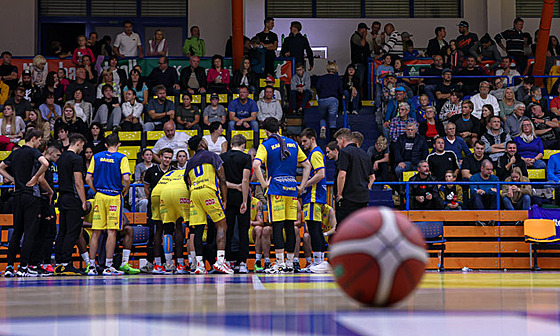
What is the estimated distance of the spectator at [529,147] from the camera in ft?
51.4

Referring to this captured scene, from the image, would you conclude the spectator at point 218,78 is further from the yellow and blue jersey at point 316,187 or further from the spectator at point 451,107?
the yellow and blue jersey at point 316,187

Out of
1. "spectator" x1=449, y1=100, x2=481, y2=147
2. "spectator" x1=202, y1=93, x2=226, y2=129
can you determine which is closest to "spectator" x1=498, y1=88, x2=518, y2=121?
"spectator" x1=449, y1=100, x2=481, y2=147

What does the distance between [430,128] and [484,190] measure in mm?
2817

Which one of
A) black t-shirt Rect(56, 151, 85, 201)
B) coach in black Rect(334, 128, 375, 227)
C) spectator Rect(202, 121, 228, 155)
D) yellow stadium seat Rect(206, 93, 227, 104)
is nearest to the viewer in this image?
coach in black Rect(334, 128, 375, 227)

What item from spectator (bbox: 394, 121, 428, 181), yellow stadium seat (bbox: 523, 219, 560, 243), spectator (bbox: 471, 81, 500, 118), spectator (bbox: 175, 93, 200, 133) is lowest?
yellow stadium seat (bbox: 523, 219, 560, 243)

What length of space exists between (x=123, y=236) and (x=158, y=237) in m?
0.57

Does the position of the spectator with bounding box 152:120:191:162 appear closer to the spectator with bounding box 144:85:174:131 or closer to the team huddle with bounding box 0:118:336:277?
the spectator with bounding box 144:85:174:131

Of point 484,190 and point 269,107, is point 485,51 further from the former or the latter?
point 484,190

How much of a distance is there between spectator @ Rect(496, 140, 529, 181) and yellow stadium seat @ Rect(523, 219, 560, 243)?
157cm

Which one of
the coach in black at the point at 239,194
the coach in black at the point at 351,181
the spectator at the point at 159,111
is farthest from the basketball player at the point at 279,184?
the spectator at the point at 159,111

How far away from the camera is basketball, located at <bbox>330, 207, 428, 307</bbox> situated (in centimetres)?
399

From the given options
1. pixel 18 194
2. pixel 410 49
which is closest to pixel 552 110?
pixel 410 49

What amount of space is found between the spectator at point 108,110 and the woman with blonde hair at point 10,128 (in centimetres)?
176

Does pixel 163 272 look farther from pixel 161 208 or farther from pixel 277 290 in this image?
pixel 277 290
